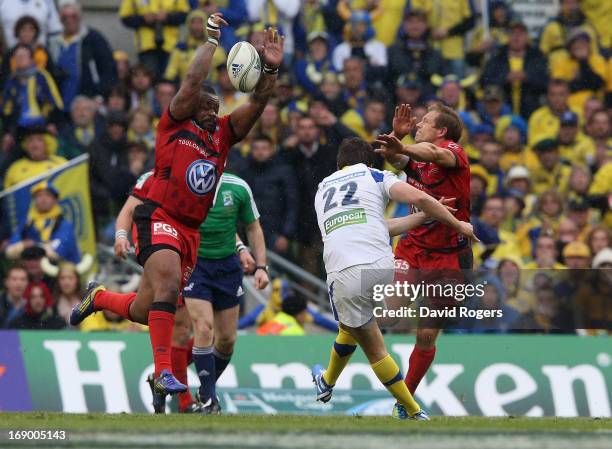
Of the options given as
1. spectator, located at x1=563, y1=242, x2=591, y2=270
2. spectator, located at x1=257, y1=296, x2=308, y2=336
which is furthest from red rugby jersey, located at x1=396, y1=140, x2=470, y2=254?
spectator, located at x1=563, y1=242, x2=591, y2=270

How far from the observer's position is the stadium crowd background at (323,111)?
15.6 metres

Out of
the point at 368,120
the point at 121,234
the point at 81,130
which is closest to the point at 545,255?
the point at 368,120

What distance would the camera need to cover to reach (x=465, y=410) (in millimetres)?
13750

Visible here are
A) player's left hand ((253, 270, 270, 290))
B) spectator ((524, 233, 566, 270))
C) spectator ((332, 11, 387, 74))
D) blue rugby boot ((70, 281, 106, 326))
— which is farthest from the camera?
spectator ((332, 11, 387, 74))

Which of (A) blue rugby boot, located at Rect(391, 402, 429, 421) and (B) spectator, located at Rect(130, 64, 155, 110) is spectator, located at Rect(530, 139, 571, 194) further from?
(A) blue rugby boot, located at Rect(391, 402, 429, 421)

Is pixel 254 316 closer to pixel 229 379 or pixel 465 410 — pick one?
pixel 229 379

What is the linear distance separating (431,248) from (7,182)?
23.7ft

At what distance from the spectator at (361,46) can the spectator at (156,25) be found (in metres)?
2.14

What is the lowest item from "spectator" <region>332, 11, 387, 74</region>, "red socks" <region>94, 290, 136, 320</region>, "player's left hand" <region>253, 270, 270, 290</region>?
"player's left hand" <region>253, 270, 270, 290</region>

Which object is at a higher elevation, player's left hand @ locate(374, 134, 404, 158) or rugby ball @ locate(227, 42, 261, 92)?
rugby ball @ locate(227, 42, 261, 92)

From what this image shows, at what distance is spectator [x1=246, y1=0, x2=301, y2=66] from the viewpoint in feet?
59.3

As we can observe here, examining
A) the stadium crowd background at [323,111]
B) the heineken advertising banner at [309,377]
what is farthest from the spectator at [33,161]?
the heineken advertising banner at [309,377]

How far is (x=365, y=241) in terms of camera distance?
9.79m

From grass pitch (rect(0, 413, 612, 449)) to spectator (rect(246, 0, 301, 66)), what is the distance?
29.4 ft
